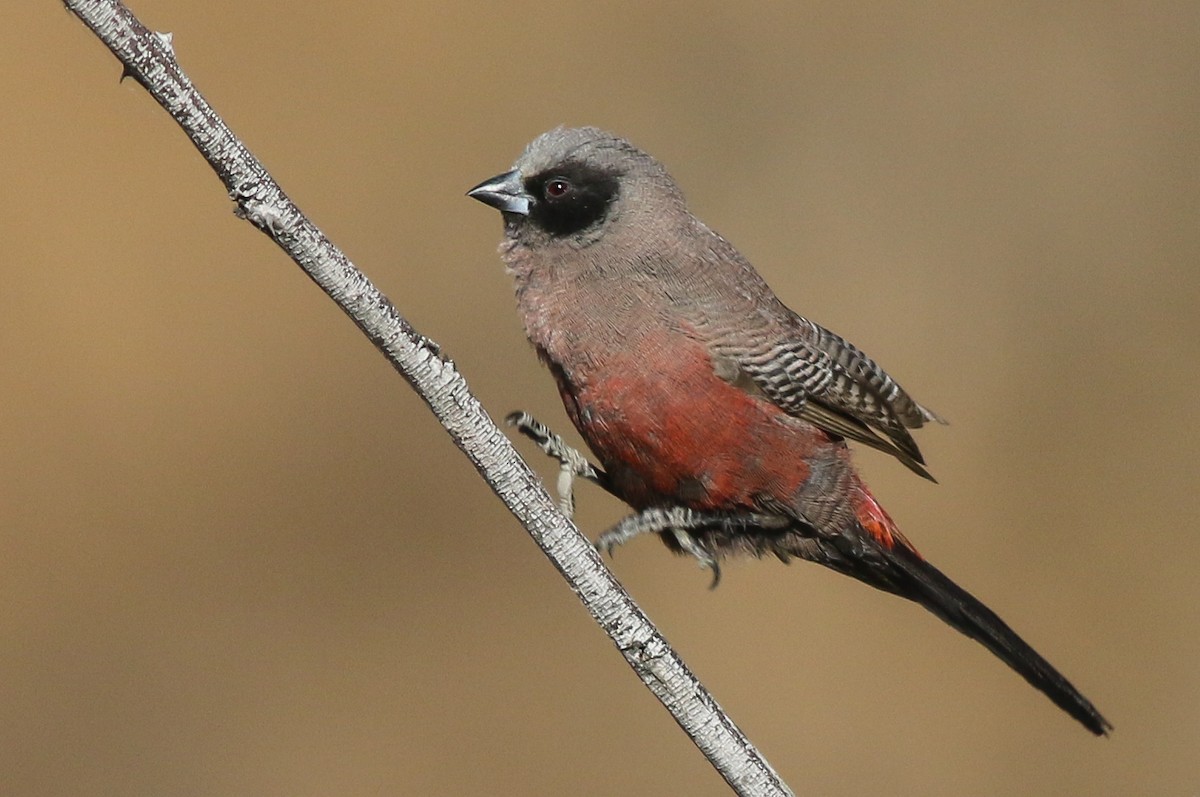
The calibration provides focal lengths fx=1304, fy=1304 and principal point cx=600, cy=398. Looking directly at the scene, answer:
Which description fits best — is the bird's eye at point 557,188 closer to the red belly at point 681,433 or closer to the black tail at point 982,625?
the red belly at point 681,433

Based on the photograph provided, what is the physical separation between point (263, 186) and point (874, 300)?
481 cm

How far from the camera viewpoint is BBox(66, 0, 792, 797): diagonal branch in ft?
7.85

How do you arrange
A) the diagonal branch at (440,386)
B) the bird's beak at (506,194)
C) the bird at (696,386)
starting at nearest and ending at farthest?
Result: 1. the diagonal branch at (440,386)
2. the bird at (696,386)
3. the bird's beak at (506,194)

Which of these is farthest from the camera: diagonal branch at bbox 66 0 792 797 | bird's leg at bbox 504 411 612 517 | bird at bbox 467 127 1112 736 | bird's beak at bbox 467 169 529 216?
bird's beak at bbox 467 169 529 216

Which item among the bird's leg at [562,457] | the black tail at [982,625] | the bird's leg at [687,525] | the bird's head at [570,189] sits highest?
the bird's head at [570,189]

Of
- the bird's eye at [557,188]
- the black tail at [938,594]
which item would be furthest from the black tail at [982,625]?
the bird's eye at [557,188]

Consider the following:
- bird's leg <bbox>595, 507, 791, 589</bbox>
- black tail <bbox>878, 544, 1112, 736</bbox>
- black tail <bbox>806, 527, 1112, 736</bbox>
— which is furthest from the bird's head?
black tail <bbox>878, 544, 1112, 736</bbox>

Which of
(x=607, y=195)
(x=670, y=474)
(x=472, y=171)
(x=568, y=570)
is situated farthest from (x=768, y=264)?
(x=568, y=570)

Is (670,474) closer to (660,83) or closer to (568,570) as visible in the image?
(568,570)

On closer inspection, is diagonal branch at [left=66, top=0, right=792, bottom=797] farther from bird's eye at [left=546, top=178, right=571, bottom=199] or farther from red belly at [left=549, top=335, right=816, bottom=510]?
bird's eye at [left=546, top=178, right=571, bottom=199]

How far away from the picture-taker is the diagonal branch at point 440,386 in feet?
7.85

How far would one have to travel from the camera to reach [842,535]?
4027 millimetres

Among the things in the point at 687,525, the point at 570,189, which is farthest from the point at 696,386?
the point at 570,189

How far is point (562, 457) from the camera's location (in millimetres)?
3801
